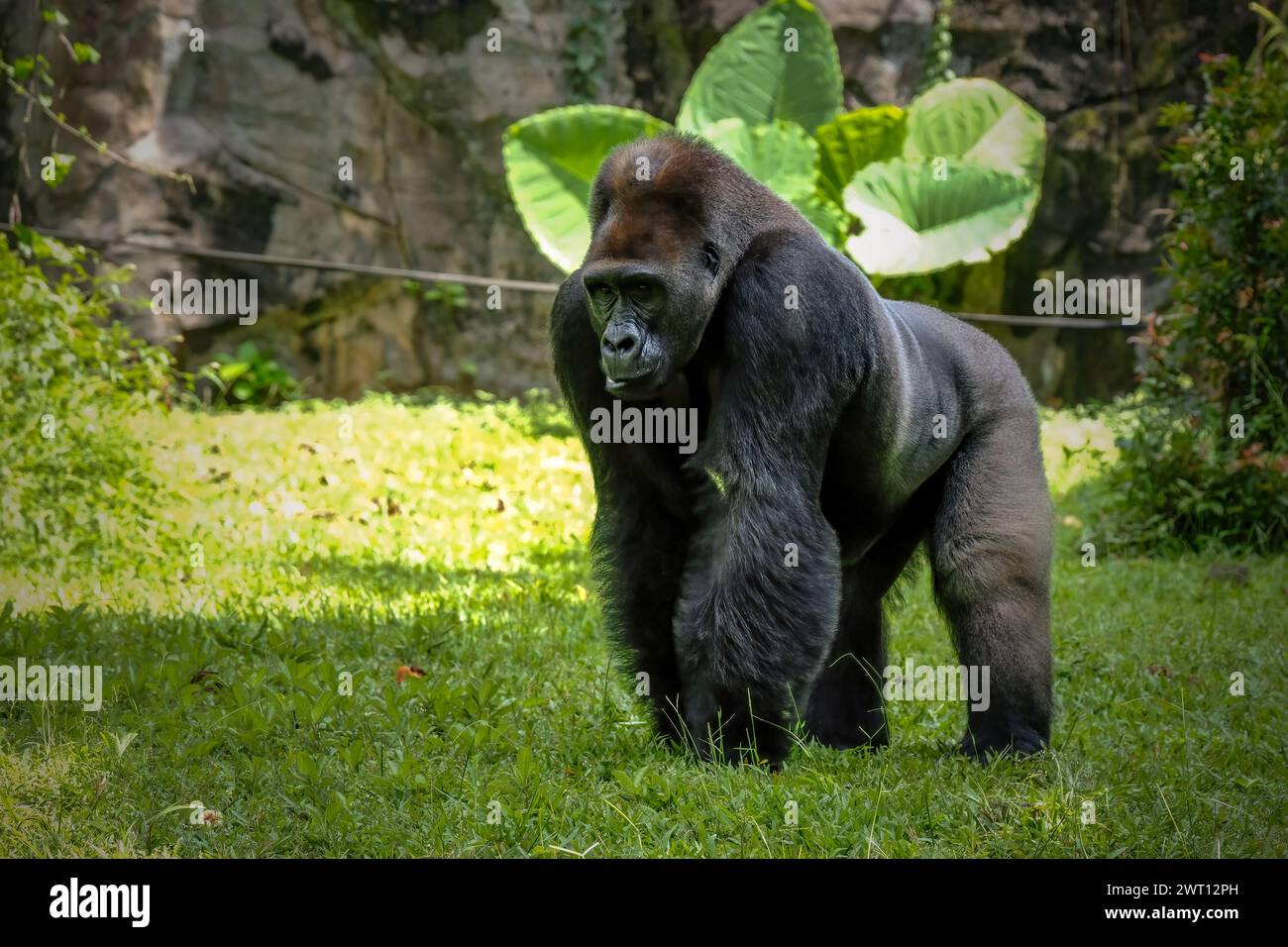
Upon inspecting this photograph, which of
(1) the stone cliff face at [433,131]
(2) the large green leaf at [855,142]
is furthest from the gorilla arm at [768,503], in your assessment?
(1) the stone cliff face at [433,131]

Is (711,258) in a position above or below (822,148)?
below

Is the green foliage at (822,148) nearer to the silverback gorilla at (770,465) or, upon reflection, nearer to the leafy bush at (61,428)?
the leafy bush at (61,428)

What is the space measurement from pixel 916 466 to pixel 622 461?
3.02 ft

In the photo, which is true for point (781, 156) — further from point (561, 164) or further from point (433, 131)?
point (433, 131)

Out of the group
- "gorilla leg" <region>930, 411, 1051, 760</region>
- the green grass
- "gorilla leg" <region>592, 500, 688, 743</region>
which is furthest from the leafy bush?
"gorilla leg" <region>930, 411, 1051, 760</region>

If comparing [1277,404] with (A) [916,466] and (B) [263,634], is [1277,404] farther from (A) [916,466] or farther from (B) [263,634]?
(B) [263,634]

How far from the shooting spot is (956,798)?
11.0 ft

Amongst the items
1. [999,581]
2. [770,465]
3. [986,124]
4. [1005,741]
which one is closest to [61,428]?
[770,465]

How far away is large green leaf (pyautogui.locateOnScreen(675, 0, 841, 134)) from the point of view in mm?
10586

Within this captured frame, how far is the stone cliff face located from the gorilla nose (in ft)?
28.2

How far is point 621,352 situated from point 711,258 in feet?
1.31

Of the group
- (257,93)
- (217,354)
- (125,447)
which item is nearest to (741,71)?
(257,93)

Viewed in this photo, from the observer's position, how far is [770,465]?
351 cm

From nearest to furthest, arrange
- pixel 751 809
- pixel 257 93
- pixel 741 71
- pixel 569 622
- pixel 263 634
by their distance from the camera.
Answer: pixel 751 809 → pixel 263 634 → pixel 569 622 → pixel 741 71 → pixel 257 93
